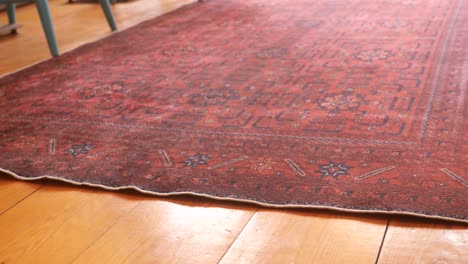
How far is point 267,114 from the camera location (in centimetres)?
164

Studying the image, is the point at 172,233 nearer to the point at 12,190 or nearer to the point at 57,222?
the point at 57,222

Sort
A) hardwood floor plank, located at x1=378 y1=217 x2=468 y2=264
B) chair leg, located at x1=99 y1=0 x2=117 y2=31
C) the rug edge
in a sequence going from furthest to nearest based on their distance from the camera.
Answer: chair leg, located at x1=99 y1=0 x2=117 y2=31, the rug edge, hardwood floor plank, located at x1=378 y1=217 x2=468 y2=264

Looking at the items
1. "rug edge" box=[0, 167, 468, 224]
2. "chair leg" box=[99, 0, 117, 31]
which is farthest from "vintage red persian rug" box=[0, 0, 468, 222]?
"chair leg" box=[99, 0, 117, 31]

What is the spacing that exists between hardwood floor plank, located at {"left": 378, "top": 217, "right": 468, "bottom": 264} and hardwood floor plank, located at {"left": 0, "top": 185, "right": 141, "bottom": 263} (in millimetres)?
532

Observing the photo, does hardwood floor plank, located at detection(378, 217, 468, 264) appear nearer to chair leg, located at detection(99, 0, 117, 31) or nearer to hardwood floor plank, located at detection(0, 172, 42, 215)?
hardwood floor plank, located at detection(0, 172, 42, 215)

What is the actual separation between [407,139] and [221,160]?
1.42 ft

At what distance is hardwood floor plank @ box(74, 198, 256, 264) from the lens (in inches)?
41.6

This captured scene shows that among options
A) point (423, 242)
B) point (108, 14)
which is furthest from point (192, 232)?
point (108, 14)

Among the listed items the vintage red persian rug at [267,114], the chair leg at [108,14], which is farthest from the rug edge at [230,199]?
the chair leg at [108,14]

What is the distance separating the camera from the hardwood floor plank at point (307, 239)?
101 centimetres

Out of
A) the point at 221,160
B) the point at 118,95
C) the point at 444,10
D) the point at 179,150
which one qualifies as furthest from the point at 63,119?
the point at 444,10

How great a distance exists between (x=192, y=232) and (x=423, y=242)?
1.36 ft

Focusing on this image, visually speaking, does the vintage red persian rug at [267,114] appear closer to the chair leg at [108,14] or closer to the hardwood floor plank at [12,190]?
the hardwood floor plank at [12,190]

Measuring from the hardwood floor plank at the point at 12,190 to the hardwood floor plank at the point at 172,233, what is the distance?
0.94ft
